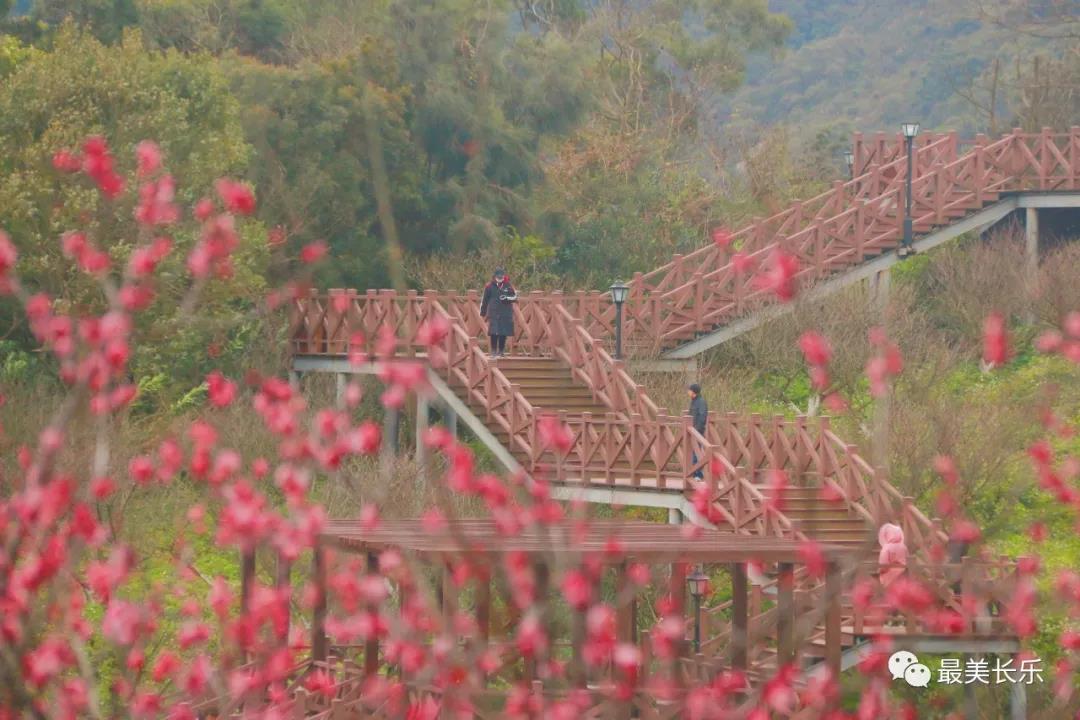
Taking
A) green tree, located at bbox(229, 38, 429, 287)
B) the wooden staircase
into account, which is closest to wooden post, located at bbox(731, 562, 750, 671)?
the wooden staircase

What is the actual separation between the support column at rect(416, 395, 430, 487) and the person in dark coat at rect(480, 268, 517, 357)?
1184mm

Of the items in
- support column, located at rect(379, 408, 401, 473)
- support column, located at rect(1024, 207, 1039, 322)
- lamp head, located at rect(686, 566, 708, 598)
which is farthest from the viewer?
support column, located at rect(1024, 207, 1039, 322)

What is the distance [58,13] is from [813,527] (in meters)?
15.3

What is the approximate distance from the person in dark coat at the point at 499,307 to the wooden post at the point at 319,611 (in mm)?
9104

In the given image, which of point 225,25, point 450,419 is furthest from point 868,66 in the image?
point 450,419

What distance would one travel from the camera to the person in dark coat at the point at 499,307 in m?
27.4

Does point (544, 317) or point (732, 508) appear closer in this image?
point (732, 508)

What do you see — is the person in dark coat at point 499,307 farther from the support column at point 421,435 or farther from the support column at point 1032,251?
the support column at point 1032,251

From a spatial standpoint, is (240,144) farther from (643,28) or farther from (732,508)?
(643,28)

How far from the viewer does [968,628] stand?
21.5 meters

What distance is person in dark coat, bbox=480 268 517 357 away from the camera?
27359 millimetres

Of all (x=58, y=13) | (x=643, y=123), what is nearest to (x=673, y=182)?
(x=643, y=123)

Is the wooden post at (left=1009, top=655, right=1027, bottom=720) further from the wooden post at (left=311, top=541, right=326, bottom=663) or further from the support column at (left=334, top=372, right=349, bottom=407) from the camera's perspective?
the support column at (left=334, top=372, right=349, bottom=407)

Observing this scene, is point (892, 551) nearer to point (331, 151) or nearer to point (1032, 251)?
point (1032, 251)
